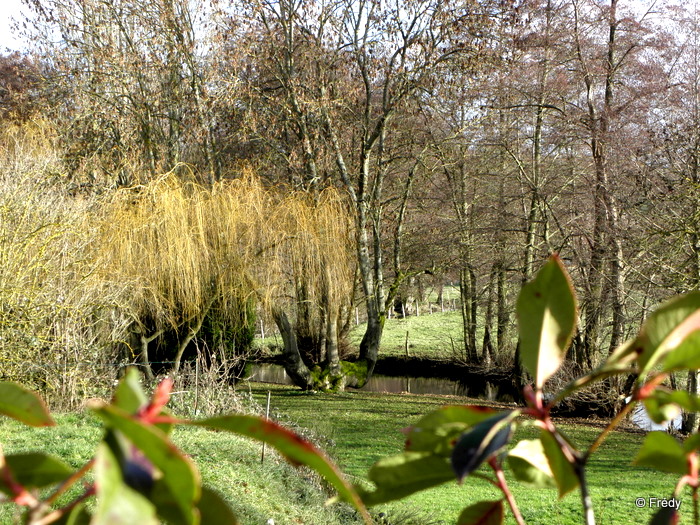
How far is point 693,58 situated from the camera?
1137cm

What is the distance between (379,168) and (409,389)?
6.06 meters

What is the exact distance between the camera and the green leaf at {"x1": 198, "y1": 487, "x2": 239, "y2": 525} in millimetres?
387

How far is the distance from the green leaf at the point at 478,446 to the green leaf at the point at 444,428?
67 millimetres

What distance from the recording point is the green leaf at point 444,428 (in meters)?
0.47

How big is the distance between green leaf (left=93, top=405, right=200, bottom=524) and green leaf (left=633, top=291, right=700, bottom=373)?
297mm

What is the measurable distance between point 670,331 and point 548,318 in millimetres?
81

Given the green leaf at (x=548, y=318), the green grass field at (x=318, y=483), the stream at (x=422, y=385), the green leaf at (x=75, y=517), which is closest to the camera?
the green leaf at (x=75, y=517)

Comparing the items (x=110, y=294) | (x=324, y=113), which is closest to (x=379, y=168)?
(x=324, y=113)

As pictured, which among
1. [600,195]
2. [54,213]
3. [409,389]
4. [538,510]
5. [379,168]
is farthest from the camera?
[409,389]

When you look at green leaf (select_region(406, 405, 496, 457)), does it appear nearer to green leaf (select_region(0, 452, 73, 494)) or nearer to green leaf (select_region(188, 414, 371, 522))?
green leaf (select_region(188, 414, 371, 522))

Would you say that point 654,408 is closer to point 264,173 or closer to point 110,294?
point 110,294

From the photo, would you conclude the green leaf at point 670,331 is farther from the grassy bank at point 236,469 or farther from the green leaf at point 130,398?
the grassy bank at point 236,469

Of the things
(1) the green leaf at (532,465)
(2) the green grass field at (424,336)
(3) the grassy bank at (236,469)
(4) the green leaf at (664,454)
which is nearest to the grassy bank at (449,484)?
(3) the grassy bank at (236,469)

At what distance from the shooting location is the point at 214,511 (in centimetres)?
39
